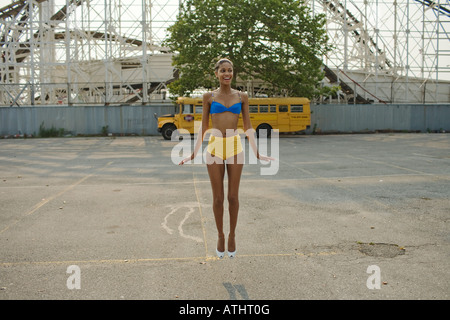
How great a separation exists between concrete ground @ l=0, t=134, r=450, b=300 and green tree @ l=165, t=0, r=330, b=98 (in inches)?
603

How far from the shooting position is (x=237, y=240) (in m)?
5.20

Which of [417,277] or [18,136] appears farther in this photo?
[18,136]

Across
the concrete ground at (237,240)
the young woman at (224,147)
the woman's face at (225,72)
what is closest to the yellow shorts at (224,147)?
the young woman at (224,147)

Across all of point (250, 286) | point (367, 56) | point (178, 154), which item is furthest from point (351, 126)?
point (250, 286)

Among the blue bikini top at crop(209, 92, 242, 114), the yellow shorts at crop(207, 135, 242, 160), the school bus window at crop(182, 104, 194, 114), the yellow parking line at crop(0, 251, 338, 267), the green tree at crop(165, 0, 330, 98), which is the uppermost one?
the green tree at crop(165, 0, 330, 98)

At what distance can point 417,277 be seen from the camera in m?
3.95

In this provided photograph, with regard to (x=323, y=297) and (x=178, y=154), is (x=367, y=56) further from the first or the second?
(x=323, y=297)

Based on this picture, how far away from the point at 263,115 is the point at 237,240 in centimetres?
2064

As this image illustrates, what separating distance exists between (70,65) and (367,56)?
21.0m

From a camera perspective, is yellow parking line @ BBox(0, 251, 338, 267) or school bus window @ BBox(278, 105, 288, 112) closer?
yellow parking line @ BBox(0, 251, 338, 267)

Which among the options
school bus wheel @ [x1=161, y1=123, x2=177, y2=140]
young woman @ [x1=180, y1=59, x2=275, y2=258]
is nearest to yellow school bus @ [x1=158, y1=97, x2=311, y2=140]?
school bus wheel @ [x1=161, y1=123, x2=177, y2=140]

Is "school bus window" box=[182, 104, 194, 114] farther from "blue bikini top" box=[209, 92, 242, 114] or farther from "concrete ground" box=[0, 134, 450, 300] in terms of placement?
"blue bikini top" box=[209, 92, 242, 114]

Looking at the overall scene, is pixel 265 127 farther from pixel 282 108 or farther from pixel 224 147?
pixel 224 147

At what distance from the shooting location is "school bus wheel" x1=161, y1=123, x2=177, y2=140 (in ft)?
79.6
